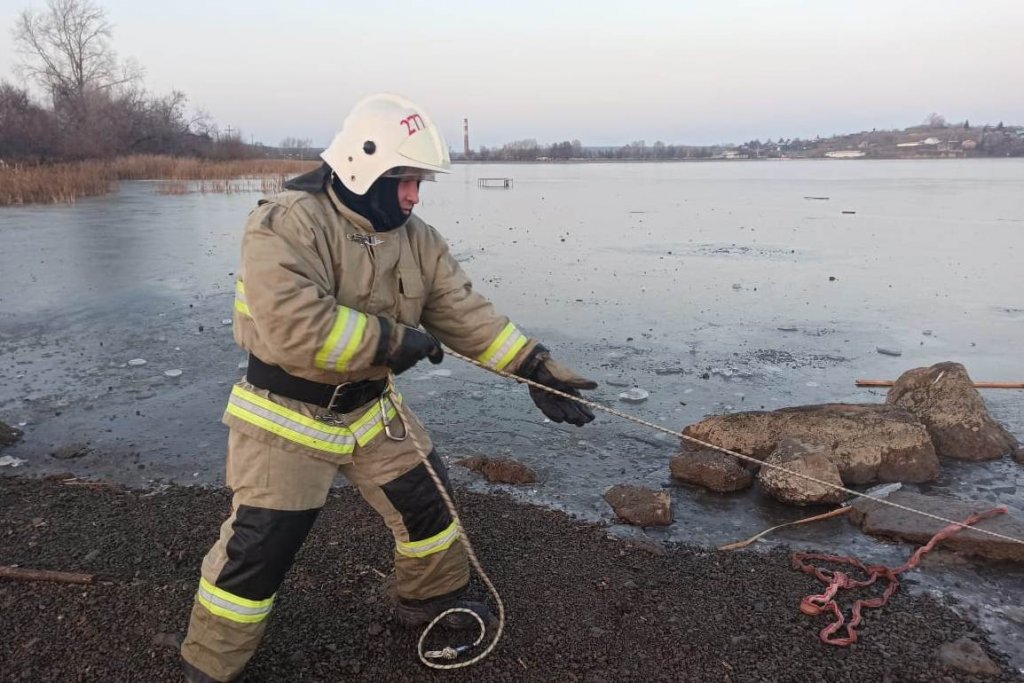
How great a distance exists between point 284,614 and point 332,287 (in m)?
1.43

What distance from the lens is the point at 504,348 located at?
9.83 feet

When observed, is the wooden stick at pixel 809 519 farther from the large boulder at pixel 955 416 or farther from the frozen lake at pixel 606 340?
the large boulder at pixel 955 416

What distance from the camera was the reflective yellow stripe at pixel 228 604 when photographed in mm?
2438

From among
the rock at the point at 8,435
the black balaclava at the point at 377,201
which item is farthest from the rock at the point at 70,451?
the black balaclava at the point at 377,201

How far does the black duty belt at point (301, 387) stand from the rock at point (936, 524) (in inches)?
118

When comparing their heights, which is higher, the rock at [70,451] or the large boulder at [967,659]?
the rock at [70,451]

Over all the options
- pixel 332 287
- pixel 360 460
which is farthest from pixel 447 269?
pixel 360 460

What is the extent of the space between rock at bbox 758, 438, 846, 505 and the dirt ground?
762mm

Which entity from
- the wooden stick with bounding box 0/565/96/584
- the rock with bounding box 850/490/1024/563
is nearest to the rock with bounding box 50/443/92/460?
the wooden stick with bounding box 0/565/96/584

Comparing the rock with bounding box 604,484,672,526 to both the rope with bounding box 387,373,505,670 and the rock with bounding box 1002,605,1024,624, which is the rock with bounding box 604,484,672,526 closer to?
the rope with bounding box 387,373,505,670

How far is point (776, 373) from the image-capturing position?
6.71m

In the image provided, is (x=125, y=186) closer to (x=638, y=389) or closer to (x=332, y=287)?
(x=638, y=389)

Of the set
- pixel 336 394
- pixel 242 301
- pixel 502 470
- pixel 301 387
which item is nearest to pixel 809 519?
pixel 502 470

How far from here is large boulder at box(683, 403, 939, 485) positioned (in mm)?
4781
